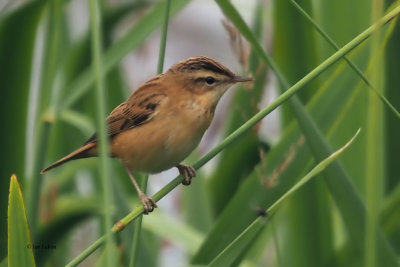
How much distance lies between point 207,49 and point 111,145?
4416mm

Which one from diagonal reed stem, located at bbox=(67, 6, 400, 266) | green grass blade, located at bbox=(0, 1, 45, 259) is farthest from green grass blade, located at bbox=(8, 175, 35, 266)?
green grass blade, located at bbox=(0, 1, 45, 259)

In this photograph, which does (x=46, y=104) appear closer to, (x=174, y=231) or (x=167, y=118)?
(x=167, y=118)

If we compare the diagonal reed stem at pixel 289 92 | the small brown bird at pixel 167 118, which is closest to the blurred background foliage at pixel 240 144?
the small brown bird at pixel 167 118

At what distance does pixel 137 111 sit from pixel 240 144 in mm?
671

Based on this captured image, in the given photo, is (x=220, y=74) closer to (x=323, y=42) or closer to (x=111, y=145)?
(x=111, y=145)

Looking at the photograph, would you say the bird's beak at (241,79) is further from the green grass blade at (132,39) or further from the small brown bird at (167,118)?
the green grass blade at (132,39)

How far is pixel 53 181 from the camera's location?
119 inches

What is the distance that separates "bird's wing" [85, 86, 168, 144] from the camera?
2.46 metres

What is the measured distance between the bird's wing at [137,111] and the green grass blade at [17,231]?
0.84 meters

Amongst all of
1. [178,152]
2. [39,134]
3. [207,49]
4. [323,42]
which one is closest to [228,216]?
[178,152]

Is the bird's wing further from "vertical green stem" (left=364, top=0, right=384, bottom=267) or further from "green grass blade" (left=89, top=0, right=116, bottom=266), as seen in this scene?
"vertical green stem" (left=364, top=0, right=384, bottom=267)

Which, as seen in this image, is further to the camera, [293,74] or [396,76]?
[396,76]

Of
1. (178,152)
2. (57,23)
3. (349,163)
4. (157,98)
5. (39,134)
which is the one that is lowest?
(349,163)

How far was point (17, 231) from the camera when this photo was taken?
1655mm
